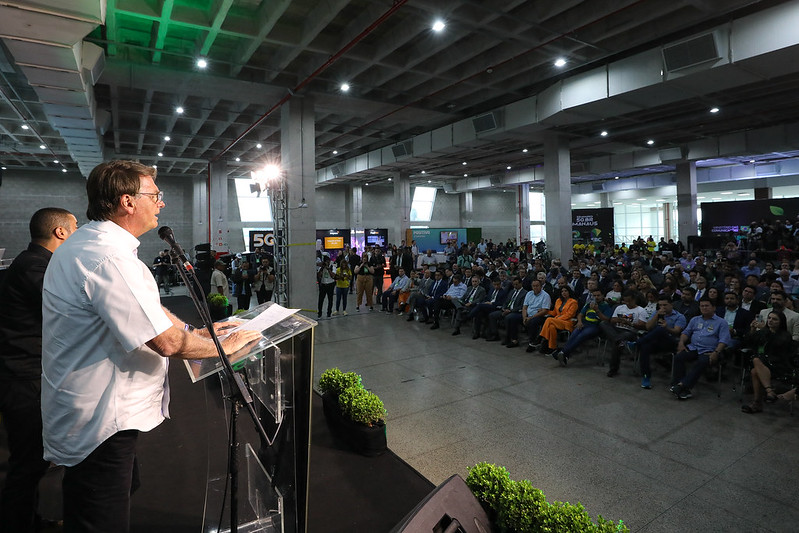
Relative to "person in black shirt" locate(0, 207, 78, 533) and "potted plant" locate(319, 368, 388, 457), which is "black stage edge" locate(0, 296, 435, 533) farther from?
"person in black shirt" locate(0, 207, 78, 533)

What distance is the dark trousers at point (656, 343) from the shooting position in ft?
16.8

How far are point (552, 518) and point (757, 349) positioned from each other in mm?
4116

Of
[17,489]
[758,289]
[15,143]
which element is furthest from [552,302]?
[15,143]

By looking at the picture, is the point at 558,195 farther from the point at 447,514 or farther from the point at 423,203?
the point at 423,203

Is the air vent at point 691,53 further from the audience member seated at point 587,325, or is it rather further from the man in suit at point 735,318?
the audience member seated at point 587,325

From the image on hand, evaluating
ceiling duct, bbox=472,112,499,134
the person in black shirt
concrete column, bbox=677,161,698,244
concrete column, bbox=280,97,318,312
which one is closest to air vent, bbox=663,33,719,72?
ceiling duct, bbox=472,112,499,134

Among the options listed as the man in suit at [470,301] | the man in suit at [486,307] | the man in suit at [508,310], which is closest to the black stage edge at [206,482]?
the man in suit at [508,310]

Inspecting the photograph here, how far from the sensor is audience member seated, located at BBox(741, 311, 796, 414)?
4176 millimetres

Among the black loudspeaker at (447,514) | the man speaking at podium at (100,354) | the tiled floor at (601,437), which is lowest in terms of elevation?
the tiled floor at (601,437)

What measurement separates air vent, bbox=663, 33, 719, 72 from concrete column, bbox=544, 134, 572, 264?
5.13 metres

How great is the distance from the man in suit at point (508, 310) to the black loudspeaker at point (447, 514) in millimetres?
5767

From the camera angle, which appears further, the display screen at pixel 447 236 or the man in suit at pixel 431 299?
the display screen at pixel 447 236

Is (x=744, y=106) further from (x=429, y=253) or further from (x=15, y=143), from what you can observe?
(x=15, y=143)

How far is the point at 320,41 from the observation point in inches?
289
